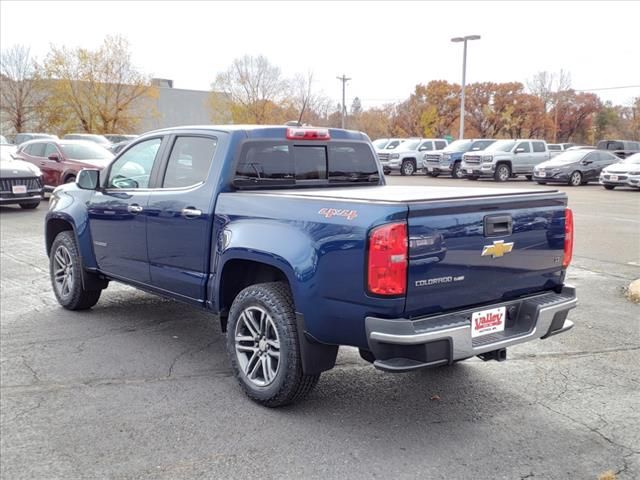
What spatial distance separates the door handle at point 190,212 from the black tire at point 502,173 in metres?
25.1

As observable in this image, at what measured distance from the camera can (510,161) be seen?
28656 millimetres

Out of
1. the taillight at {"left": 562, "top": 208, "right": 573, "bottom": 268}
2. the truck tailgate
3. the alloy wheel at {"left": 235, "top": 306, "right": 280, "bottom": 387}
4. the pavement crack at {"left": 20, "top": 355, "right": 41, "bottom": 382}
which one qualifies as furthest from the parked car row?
the pavement crack at {"left": 20, "top": 355, "right": 41, "bottom": 382}

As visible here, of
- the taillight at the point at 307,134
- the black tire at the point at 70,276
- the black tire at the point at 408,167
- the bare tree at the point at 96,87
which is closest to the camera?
the taillight at the point at 307,134

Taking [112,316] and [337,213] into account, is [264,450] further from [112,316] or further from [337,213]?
[112,316]

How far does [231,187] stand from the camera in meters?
4.78

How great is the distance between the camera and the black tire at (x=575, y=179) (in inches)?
1045

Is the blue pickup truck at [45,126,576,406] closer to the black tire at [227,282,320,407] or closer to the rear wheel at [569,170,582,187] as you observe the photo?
the black tire at [227,282,320,407]

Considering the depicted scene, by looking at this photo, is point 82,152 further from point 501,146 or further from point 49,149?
point 501,146

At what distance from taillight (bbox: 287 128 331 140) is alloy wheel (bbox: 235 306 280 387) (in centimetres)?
155

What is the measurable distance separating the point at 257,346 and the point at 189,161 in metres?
1.72

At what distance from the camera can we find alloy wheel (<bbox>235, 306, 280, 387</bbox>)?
429 centimetres

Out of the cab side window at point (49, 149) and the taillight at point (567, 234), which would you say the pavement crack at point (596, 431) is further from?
the cab side window at point (49, 149)

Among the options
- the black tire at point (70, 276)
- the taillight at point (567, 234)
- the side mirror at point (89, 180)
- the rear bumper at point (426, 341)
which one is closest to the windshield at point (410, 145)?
the black tire at point (70, 276)

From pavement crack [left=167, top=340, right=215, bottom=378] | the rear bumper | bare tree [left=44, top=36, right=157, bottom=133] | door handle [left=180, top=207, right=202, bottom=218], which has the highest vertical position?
bare tree [left=44, top=36, right=157, bottom=133]
